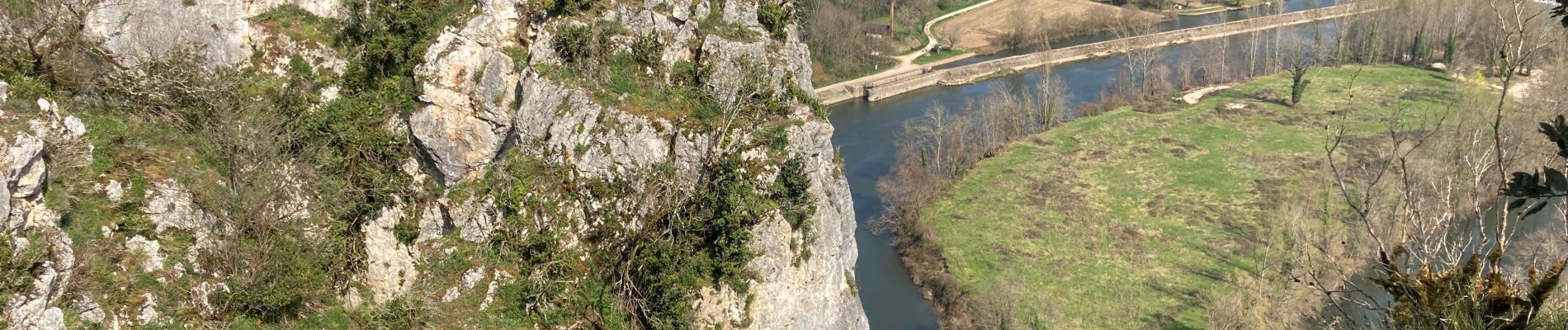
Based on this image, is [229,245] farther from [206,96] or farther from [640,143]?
[640,143]

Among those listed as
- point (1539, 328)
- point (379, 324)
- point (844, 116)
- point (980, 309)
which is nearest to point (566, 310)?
point (379, 324)

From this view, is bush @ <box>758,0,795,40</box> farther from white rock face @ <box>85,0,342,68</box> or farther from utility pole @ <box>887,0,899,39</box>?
utility pole @ <box>887,0,899,39</box>

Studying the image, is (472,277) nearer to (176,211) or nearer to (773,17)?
(176,211)

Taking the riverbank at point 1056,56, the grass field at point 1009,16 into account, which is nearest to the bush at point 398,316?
the riverbank at point 1056,56

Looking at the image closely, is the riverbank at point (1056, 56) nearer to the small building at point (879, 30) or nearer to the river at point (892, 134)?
the river at point (892, 134)

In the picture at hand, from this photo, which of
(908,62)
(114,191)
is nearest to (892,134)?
(908,62)

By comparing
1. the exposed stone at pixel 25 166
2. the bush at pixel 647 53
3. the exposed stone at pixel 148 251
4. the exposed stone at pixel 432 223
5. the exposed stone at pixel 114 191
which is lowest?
the exposed stone at pixel 432 223
